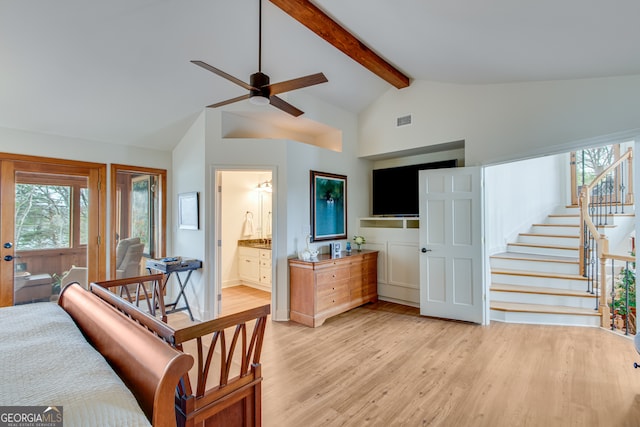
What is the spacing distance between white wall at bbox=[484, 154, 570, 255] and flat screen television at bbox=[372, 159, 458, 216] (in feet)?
4.04

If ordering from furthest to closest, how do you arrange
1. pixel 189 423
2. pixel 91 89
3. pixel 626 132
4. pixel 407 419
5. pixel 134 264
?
pixel 134 264 → pixel 91 89 → pixel 626 132 → pixel 407 419 → pixel 189 423

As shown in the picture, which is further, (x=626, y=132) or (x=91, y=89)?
(x=91, y=89)

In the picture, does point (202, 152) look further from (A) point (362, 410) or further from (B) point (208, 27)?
(A) point (362, 410)

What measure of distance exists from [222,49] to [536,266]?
520cm

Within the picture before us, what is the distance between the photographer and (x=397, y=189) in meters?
5.02

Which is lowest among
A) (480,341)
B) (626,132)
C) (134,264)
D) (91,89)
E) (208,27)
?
(480,341)

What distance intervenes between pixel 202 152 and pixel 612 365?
4.96 metres

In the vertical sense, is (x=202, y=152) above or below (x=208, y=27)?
below

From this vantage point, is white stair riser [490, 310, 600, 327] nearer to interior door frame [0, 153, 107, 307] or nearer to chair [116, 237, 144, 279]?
chair [116, 237, 144, 279]

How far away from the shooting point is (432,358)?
9.71 feet

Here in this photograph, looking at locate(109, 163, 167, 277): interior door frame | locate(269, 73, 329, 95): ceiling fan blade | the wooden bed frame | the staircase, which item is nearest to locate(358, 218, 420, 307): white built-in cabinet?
the staircase

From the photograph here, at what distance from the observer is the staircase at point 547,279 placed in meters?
3.85

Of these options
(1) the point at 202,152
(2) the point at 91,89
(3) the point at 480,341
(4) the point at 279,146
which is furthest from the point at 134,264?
(3) the point at 480,341

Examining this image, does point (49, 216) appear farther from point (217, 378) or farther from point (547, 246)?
point (547, 246)
